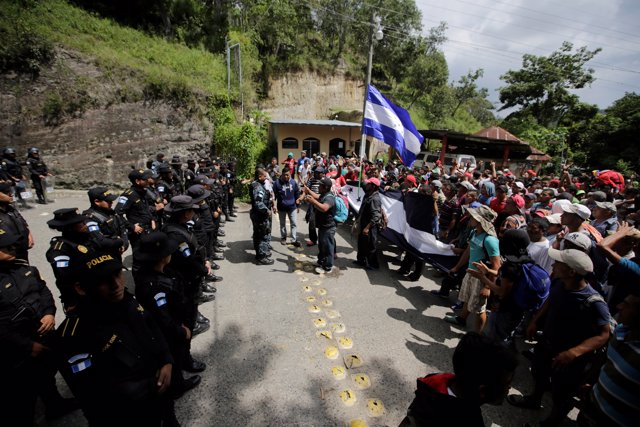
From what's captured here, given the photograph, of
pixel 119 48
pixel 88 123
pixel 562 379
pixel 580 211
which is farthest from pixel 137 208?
pixel 119 48

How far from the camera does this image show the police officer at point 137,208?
16.2 ft

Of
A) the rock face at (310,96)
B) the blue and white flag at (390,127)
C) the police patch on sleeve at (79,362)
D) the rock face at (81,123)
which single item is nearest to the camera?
the police patch on sleeve at (79,362)

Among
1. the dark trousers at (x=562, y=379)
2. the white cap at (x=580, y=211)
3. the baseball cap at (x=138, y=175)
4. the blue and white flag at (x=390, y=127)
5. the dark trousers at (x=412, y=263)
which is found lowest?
the dark trousers at (x=412, y=263)

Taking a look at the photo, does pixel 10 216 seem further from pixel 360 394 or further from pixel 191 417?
pixel 360 394

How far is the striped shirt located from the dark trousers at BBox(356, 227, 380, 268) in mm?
4034

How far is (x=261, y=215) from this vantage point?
234 inches

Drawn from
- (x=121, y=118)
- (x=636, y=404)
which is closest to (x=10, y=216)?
(x=636, y=404)

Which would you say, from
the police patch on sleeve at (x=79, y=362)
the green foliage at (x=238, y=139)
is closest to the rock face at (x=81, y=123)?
the green foliage at (x=238, y=139)

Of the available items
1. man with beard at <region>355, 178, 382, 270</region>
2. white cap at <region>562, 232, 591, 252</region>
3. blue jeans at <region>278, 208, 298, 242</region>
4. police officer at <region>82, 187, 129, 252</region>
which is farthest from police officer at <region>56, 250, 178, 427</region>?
blue jeans at <region>278, 208, 298, 242</region>

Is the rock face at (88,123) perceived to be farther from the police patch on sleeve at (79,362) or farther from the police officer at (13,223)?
the police patch on sleeve at (79,362)

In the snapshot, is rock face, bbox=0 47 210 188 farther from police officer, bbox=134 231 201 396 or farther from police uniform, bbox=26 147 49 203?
police officer, bbox=134 231 201 396

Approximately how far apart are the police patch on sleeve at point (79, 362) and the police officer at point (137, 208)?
3520 millimetres

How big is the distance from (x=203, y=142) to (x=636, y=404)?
660 inches

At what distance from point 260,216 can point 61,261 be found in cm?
324
